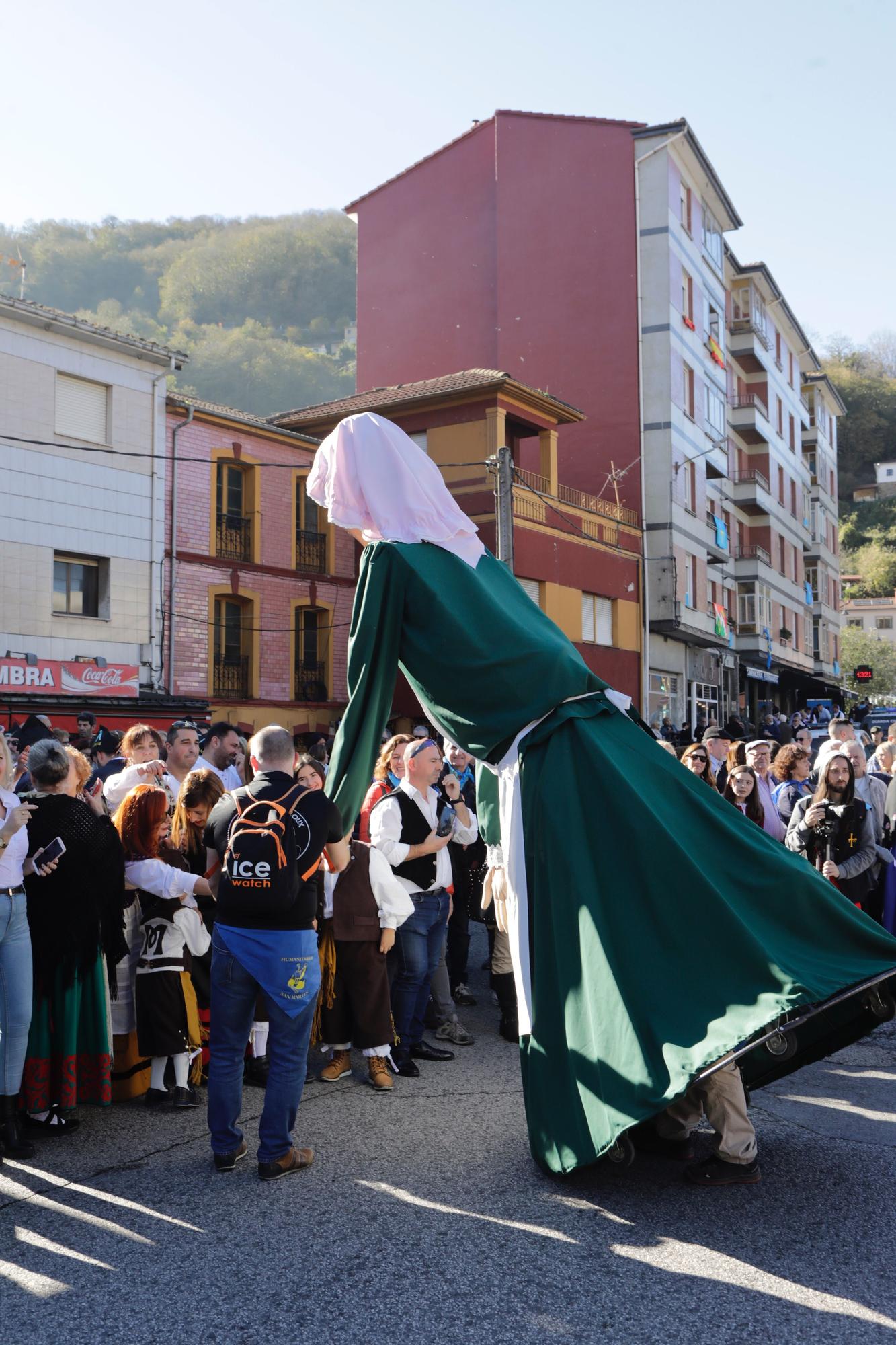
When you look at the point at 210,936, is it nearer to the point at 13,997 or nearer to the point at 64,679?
the point at 13,997

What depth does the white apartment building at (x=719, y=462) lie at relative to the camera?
99.2 ft

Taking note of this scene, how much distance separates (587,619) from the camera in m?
28.1

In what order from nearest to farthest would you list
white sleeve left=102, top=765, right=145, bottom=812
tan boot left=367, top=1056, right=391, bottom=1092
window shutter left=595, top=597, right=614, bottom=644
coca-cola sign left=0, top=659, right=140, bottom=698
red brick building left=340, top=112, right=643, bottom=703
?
tan boot left=367, top=1056, right=391, bottom=1092
white sleeve left=102, top=765, right=145, bottom=812
coca-cola sign left=0, top=659, right=140, bottom=698
window shutter left=595, top=597, right=614, bottom=644
red brick building left=340, top=112, right=643, bottom=703

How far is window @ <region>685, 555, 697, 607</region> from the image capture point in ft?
103

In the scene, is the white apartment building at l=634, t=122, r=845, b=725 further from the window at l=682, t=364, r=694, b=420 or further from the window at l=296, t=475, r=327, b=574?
the window at l=296, t=475, r=327, b=574

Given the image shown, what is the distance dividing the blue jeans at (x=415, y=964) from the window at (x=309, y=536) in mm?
20073

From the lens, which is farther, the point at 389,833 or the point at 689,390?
the point at 689,390

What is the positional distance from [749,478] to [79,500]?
977 inches

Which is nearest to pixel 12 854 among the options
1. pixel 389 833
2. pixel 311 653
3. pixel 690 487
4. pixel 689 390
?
pixel 389 833

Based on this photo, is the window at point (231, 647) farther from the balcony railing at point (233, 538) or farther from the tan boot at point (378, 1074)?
the tan boot at point (378, 1074)

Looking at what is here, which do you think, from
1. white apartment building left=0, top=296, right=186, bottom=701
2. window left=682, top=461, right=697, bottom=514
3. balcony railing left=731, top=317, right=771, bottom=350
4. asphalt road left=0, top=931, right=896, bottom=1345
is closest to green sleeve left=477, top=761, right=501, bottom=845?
asphalt road left=0, top=931, right=896, bottom=1345

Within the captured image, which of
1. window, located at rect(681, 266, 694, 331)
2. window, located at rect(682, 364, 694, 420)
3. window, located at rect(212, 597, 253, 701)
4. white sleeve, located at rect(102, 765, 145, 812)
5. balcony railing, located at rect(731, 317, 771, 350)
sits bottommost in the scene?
white sleeve, located at rect(102, 765, 145, 812)

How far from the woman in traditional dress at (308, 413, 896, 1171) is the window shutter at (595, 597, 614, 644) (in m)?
24.0

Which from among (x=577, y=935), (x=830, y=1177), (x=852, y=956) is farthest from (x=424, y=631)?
(x=830, y=1177)
